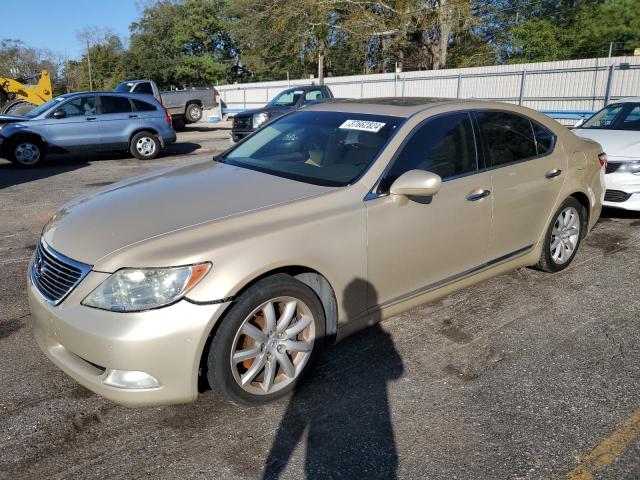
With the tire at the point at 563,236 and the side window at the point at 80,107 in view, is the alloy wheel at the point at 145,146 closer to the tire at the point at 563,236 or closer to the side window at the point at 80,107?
the side window at the point at 80,107

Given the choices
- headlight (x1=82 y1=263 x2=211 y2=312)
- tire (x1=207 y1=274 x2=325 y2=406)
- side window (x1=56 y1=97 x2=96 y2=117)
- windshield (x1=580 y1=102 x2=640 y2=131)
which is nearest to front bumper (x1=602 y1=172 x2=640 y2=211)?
windshield (x1=580 y1=102 x2=640 y2=131)

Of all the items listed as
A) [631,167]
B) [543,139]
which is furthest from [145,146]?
[543,139]

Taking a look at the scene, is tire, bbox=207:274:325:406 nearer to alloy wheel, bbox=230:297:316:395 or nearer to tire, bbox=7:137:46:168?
alloy wheel, bbox=230:297:316:395

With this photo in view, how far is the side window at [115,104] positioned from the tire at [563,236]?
35.4ft

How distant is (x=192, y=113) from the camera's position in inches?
925

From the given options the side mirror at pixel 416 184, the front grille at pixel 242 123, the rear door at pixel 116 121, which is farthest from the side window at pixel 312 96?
the side mirror at pixel 416 184

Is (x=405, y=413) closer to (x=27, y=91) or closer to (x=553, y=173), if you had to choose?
(x=553, y=173)

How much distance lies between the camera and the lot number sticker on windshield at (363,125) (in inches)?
142

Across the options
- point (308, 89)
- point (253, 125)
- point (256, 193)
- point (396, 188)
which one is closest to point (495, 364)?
point (396, 188)

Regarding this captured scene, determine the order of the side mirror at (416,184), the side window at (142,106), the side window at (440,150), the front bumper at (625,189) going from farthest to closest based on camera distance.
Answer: the side window at (142,106) → the front bumper at (625,189) → the side window at (440,150) → the side mirror at (416,184)

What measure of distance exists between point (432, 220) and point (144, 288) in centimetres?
189

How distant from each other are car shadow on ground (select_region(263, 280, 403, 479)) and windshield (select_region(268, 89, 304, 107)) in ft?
44.1

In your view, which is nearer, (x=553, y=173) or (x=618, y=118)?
(x=553, y=173)

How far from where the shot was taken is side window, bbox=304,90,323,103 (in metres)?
16.2
